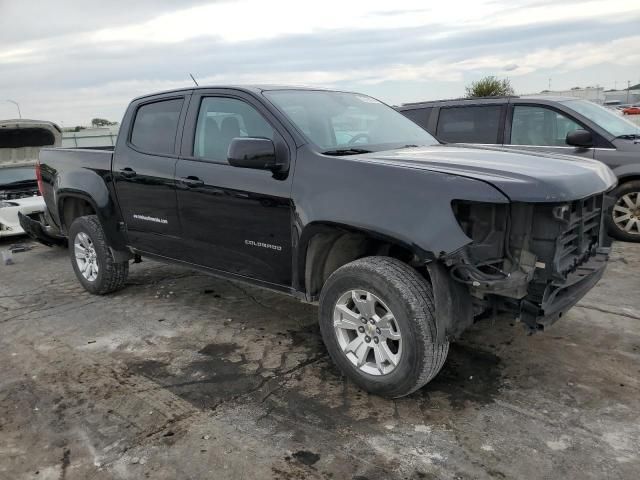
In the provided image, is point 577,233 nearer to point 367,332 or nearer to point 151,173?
point 367,332

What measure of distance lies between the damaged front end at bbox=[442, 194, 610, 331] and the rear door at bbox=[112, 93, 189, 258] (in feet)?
8.22

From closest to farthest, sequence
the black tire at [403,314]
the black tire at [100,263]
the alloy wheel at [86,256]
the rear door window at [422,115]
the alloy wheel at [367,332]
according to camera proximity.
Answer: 1. the black tire at [403,314]
2. the alloy wheel at [367,332]
3. the black tire at [100,263]
4. the alloy wheel at [86,256]
5. the rear door window at [422,115]

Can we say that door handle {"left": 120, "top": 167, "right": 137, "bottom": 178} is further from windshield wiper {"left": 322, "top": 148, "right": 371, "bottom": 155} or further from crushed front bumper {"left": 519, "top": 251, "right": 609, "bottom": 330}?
crushed front bumper {"left": 519, "top": 251, "right": 609, "bottom": 330}

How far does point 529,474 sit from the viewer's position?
2.60m

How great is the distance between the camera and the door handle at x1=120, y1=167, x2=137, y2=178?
4828mm

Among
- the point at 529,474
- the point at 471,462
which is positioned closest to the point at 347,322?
the point at 471,462

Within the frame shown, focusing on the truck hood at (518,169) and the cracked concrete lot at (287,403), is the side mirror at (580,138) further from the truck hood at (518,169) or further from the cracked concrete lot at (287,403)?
the truck hood at (518,169)

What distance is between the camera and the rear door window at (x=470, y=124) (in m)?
7.00

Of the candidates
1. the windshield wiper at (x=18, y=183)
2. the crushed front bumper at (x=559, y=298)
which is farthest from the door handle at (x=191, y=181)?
the windshield wiper at (x=18, y=183)

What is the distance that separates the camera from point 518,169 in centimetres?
309

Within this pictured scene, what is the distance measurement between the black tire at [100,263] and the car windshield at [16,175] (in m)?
4.20

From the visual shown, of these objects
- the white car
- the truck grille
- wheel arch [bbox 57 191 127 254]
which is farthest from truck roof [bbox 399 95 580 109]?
the white car

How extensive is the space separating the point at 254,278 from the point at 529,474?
7.40 feet

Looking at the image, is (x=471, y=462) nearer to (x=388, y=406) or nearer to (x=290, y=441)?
(x=388, y=406)
